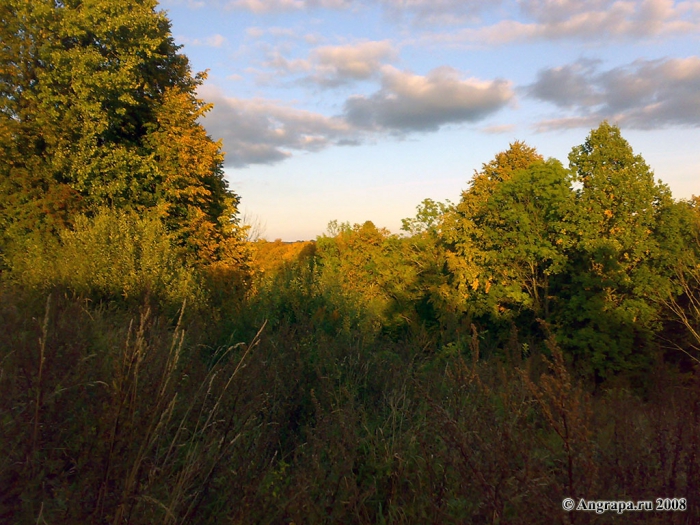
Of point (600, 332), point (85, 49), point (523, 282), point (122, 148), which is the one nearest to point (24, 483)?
point (122, 148)

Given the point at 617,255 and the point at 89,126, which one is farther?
the point at 617,255

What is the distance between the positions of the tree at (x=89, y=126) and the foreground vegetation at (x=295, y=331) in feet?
0.33

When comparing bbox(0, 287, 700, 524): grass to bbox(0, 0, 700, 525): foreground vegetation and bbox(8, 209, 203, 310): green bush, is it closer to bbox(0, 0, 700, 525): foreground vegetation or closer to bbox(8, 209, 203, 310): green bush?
bbox(0, 0, 700, 525): foreground vegetation

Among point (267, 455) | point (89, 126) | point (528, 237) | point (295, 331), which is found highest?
point (89, 126)

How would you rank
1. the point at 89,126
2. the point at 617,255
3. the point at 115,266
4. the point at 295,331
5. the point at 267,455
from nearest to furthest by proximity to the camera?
the point at 267,455, the point at 295,331, the point at 115,266, the point at 89,126, the point at 617,255

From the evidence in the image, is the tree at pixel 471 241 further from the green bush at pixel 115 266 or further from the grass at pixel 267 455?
the grass at pixel 267 455

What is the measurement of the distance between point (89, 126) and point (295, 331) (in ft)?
45.5

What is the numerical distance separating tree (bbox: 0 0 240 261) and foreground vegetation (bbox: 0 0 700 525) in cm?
10

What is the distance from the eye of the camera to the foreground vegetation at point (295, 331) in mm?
2633

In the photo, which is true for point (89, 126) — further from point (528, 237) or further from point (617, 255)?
point (617, 255)

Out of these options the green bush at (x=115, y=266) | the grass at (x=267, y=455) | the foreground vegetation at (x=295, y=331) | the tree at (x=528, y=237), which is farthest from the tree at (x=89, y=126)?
the grass at (x=267, y=455)

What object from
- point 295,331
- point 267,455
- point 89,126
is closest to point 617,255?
point 295,331

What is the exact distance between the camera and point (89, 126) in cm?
1770

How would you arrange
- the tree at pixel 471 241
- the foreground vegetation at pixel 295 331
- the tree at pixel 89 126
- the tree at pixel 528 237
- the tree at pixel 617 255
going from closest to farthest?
the foreground vegetation at pixel 295 331
the tree at pixel 89 126
the tree at pixel 617 255
the tree at pixel 528 237
the tree at pixel 471 241
